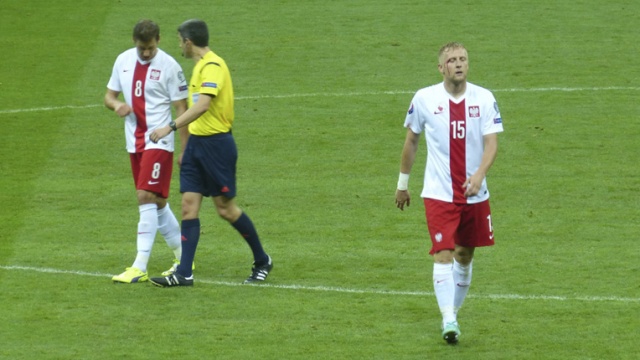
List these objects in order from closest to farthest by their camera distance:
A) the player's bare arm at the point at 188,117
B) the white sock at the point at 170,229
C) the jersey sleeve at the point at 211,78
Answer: the player's bare arm at the point at 188,117 → the jersey sleeve at the point at 211,78 → the white sock at the point at 170,229

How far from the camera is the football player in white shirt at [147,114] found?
1074 cm

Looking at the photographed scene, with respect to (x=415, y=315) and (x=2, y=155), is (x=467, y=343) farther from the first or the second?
(x=2, y=155)

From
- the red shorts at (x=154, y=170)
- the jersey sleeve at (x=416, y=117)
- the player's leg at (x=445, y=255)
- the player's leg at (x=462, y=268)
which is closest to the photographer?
the player's leg at (x=445, y=255)

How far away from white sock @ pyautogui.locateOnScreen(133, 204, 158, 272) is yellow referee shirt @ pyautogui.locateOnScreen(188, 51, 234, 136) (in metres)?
0.80

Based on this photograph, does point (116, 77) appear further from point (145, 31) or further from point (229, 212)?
point (229, 212)

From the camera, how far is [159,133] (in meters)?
10.2

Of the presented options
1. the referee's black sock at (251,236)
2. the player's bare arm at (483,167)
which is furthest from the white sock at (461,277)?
the referee's black sock at (251,236)

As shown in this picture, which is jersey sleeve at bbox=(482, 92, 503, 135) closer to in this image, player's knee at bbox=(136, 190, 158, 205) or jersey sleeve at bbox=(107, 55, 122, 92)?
player's knee at bbox=(136, 190, 158, 205)

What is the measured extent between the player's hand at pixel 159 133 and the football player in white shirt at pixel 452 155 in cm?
205

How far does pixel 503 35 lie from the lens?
2156 centimetres

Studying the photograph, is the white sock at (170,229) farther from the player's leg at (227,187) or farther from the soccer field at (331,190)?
the player's leg at (227,187)

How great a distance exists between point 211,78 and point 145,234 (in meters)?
1.47

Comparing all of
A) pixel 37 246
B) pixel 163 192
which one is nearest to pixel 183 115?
pixel 163 192

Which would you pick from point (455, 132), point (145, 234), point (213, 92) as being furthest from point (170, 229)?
point (455, 132)
